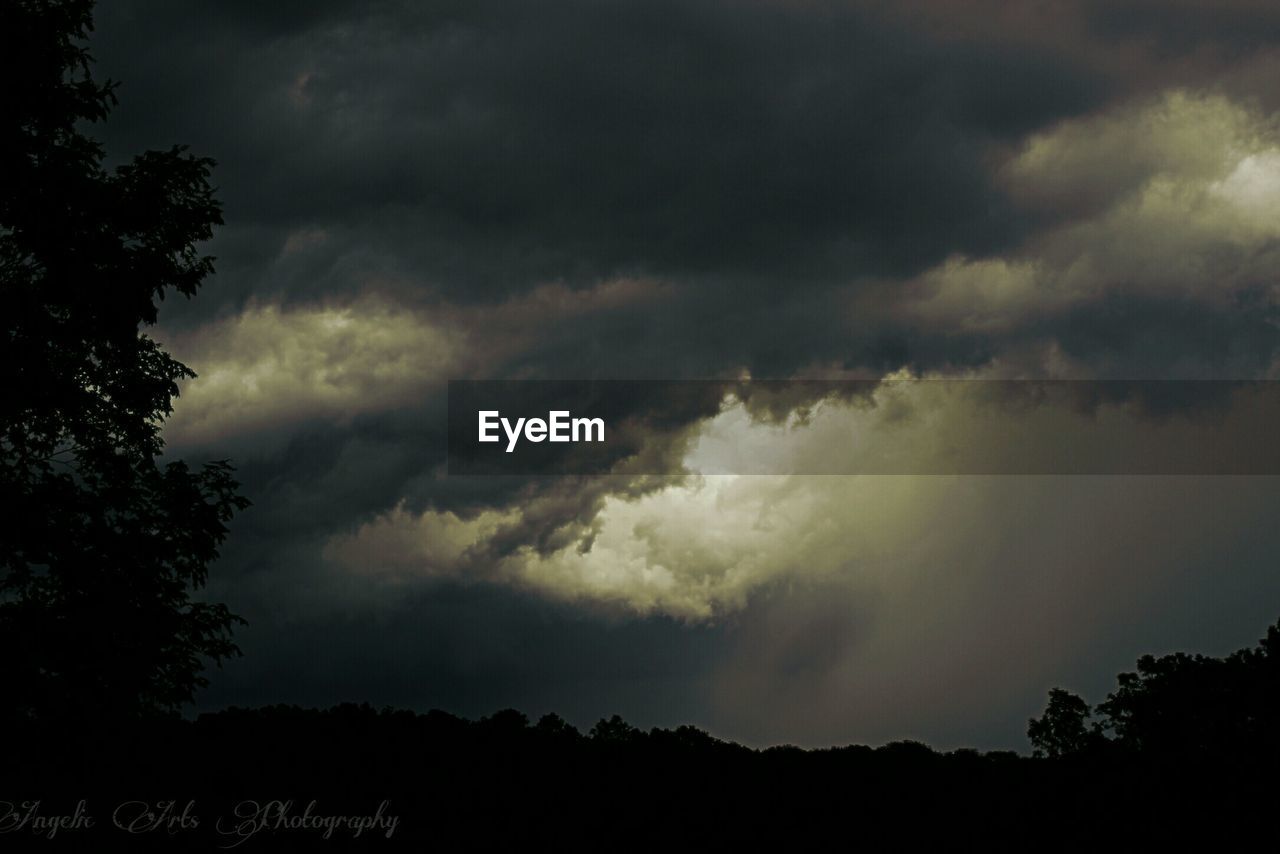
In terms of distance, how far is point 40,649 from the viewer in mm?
19906

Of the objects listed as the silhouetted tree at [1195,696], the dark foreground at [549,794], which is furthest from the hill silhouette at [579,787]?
the silhouetted tree at [1195,696]

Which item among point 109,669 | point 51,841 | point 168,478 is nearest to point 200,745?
point 51,841

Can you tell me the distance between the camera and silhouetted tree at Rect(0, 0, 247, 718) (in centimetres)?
2025

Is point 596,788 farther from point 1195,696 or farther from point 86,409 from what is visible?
point 1195,696

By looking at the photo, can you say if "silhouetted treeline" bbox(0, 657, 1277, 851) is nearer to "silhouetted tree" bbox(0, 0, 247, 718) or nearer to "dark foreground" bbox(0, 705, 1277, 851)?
"dark foreground" bbox(0, 705, 1277, 851)

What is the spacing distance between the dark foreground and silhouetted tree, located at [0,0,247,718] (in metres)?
5.23

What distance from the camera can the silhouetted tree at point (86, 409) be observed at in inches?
797

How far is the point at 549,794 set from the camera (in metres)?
13.7

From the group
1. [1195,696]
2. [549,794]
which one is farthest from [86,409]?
[1195,696]

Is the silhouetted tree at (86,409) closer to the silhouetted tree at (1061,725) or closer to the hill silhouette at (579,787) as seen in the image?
the hill silhouette at (579,787)

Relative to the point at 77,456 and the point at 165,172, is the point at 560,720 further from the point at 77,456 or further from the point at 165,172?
the point at 165,172

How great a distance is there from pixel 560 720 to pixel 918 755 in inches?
576

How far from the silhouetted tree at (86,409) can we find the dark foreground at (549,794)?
5.23 meters

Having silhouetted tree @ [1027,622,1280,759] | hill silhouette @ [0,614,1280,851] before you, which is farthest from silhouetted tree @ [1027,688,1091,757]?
hill silhouette @ [0,614,1280,851]
